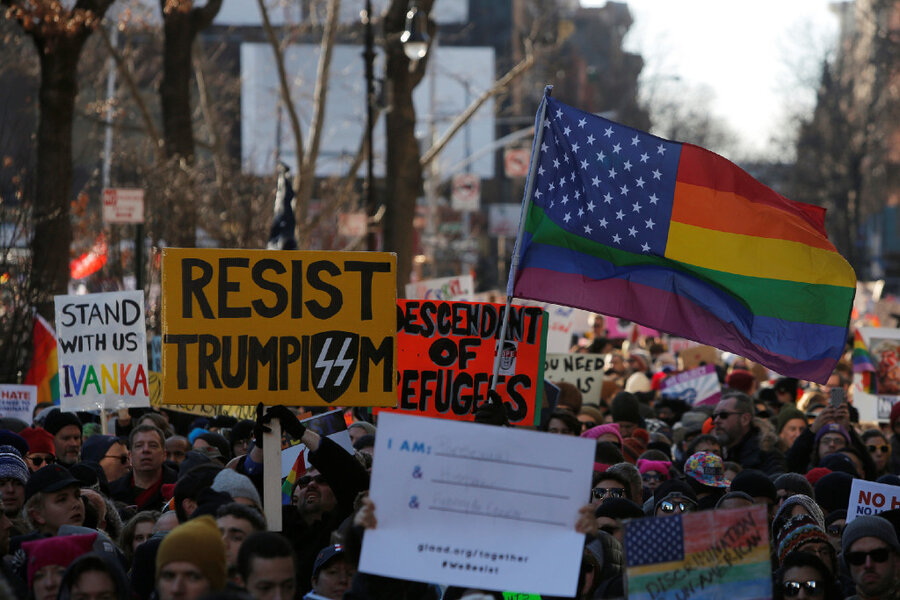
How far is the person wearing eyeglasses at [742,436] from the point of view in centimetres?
1134

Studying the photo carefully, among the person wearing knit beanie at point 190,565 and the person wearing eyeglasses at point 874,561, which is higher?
the person wearing knit beanie at point 190,565

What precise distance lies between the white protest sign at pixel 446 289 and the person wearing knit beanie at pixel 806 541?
8.97 metres

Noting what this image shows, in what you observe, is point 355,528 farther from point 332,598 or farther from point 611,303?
point 611,303

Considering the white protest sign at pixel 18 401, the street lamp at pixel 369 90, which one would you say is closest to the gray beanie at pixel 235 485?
the white protest sign at pixel 18 401

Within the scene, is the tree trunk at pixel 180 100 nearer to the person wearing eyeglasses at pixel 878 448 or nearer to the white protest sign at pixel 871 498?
the person wearing eyeglasses at pixel 878 448

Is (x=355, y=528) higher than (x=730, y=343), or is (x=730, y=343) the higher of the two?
(x=730, y=343)

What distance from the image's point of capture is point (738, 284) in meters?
8.57

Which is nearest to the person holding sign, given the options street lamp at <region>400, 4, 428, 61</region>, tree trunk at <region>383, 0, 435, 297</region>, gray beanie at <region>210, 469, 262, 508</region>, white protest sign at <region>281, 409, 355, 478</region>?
gray beanie at <region>210, 469, 262, 508</region>

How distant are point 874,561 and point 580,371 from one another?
898cm

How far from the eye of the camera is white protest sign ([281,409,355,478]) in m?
8.90

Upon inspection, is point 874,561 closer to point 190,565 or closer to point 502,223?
point 190,565

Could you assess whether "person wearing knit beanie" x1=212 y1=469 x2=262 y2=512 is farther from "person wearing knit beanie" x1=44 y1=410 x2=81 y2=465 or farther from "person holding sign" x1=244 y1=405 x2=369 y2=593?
"person wearing knit beanie" x1=44 y1=410 x2=81 y2=465

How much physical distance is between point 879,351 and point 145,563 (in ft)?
35.4

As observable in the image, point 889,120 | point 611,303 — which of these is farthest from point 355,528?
point 889,120
